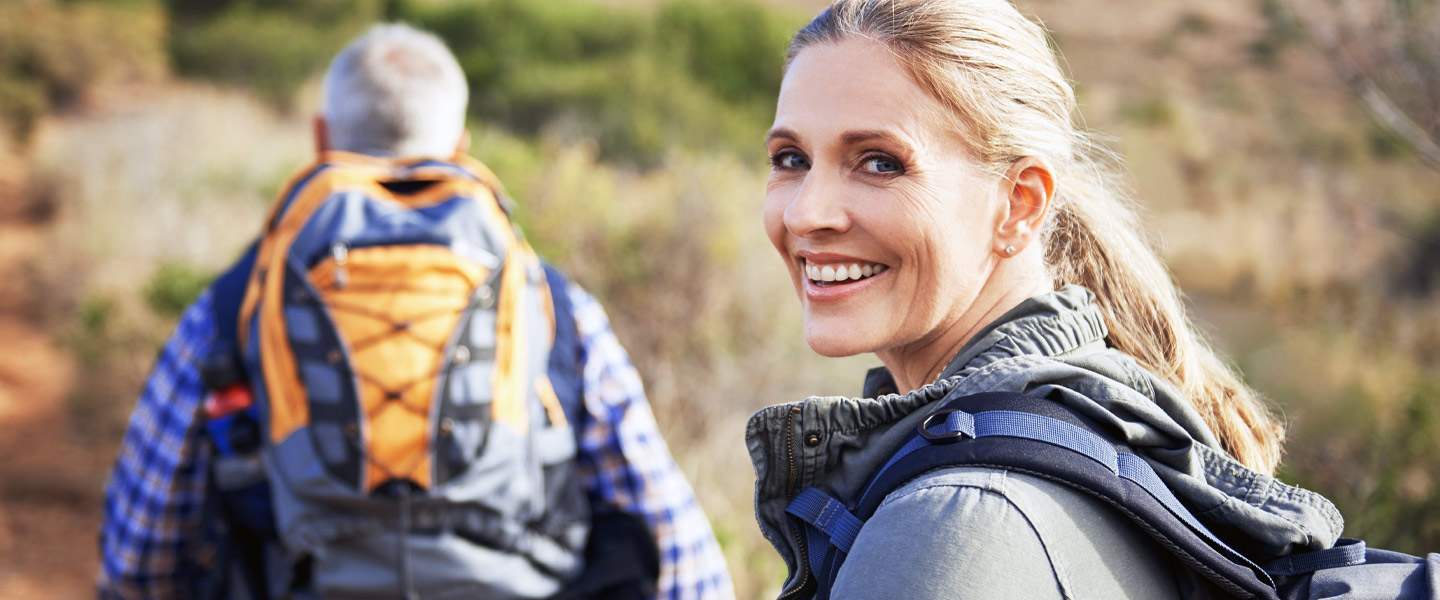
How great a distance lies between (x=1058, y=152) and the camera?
4.48 feet

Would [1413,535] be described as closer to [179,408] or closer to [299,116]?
[179,408]

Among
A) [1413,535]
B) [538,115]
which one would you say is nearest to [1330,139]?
[538,115]

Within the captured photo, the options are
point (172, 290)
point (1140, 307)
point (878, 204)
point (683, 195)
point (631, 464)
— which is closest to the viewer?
point (878, 204)

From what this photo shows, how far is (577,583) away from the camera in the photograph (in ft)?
7.79

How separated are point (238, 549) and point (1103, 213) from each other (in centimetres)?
202

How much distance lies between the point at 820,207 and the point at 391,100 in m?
1.63

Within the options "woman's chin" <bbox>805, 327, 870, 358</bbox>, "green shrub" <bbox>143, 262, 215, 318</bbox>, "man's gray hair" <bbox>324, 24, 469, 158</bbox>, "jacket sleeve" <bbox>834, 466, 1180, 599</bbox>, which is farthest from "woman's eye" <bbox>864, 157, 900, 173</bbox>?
"green shrub" <bbox>143, 262, 215, 318</bbox>

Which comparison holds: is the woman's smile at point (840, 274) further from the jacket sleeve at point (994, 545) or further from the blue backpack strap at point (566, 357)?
the blue backpack strap at point (566, 357)

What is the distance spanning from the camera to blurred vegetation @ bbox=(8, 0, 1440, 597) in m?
6.02

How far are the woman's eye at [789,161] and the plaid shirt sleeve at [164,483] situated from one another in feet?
5.13

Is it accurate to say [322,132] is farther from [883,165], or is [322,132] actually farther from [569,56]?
[569,56]

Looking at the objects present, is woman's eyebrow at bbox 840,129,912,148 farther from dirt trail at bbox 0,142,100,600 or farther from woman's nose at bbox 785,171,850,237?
dirt trail at bbox 0,142,100,600

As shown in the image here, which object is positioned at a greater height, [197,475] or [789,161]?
[789,161]

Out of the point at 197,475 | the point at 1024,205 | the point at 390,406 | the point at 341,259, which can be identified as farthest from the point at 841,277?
the point at 197,475
